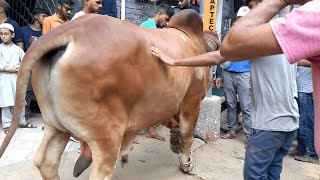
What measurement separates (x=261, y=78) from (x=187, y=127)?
1.45 meters

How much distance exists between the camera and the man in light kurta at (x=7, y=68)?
5.11m

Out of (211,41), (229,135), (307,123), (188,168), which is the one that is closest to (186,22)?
(211,41)

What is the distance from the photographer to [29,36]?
18.6 feet

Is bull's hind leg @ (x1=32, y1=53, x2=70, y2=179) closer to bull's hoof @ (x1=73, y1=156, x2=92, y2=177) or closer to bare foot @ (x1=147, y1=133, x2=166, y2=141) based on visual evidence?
bull's hoof @ (x1=73, y1=156, x2=92, y2=177)

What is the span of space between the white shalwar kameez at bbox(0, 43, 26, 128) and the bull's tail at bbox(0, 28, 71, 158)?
2.94 meters

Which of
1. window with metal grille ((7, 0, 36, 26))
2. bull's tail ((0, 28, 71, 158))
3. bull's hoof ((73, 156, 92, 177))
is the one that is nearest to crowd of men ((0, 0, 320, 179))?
bull's tail ((0, 28, 71, 158))

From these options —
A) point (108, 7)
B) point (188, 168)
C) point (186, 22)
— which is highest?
point (108, 7)

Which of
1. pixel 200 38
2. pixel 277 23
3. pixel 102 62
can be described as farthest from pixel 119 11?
pixel 277 23

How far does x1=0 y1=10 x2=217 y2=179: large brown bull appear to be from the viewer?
94.3 inches

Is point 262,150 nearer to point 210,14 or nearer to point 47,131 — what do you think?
point 47,131

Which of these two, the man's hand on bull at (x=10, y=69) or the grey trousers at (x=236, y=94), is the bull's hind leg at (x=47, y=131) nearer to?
the man's hand on bull at (x=10, y=69)

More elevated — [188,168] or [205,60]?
[205,60]

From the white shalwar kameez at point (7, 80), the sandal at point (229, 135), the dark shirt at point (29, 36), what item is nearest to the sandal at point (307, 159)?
the sandal at point (229, 135)

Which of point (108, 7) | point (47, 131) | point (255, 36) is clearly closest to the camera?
point (255, 36)
